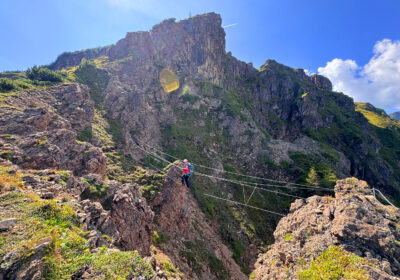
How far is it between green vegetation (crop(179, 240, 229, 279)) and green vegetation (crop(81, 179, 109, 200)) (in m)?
10.1

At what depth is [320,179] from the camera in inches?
1507

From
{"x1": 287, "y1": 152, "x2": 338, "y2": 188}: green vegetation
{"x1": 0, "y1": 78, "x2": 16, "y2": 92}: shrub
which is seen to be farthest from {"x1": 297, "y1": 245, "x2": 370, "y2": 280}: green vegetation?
{"x1": 0, "y1": 78, "x2": 16, "y2": 92}: shrub

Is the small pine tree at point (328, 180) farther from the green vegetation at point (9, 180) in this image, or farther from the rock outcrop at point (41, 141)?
the green vegetation at point (9, 180)

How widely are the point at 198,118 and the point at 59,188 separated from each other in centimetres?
3806

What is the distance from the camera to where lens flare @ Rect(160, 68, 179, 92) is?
49.8 meters

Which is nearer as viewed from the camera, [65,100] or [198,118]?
[65,100]

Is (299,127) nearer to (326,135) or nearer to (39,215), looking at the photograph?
(326,135)

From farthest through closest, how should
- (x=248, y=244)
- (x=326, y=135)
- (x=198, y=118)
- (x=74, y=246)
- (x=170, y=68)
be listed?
1. (x=326, y=135)
2. (x=170, y=68)
3. (x=198, y=118)
4. (x=248, y=244)
5. (x=74, y=246)

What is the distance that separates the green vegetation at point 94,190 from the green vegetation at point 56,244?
544cm

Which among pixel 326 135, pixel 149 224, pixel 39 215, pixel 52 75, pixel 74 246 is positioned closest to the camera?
pixel 74 246

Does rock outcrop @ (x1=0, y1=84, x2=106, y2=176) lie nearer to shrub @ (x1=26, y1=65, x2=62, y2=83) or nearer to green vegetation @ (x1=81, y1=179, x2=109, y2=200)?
green vegetation @ (x1=81, y1=179, x2=109, y2=200)

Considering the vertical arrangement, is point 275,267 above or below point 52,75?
below

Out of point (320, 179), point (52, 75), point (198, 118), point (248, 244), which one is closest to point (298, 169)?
point (320, 179)

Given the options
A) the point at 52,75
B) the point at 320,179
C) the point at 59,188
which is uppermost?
the point at 320,179
